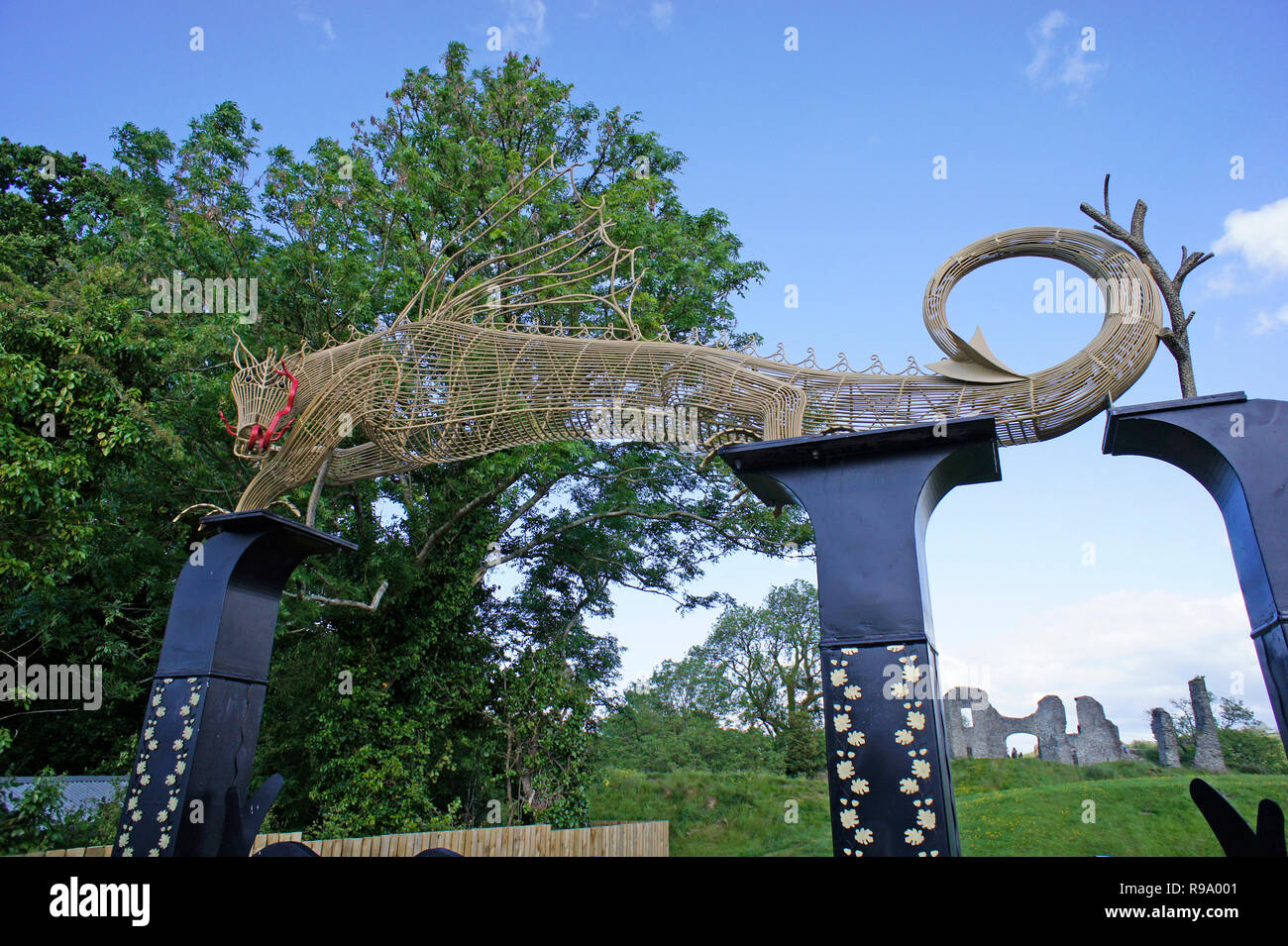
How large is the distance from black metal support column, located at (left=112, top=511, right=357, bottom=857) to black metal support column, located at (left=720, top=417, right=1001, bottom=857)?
3209 mm

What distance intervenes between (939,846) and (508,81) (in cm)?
1389

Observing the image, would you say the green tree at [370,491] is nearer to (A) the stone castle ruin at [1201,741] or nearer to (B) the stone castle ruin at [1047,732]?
(B) the stone castle ruin at [1047,732]

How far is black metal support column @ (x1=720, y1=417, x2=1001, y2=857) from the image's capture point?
11.0 feet

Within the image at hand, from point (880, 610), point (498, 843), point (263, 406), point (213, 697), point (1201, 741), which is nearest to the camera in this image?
point (880, 610)

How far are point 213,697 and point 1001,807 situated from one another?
12723 millimetres

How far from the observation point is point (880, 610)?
3.70 metres

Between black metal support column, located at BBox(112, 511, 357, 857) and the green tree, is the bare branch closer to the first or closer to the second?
the green tree

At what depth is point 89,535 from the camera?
7.21 m

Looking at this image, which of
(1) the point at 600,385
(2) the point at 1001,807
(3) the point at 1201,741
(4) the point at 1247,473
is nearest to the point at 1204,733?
(3) the point at 1201,741

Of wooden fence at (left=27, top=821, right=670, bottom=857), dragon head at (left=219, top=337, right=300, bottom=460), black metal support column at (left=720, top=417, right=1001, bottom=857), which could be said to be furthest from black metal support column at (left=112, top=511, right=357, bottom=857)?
black metal support column at (left=720, top=417, right=1001, bottom=857)

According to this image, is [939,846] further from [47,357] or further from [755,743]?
[755,743]

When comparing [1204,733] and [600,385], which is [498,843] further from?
[1204,733]

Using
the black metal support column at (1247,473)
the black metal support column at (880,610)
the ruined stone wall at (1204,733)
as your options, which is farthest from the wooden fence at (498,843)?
the ruined stone wall at (1204,733)
